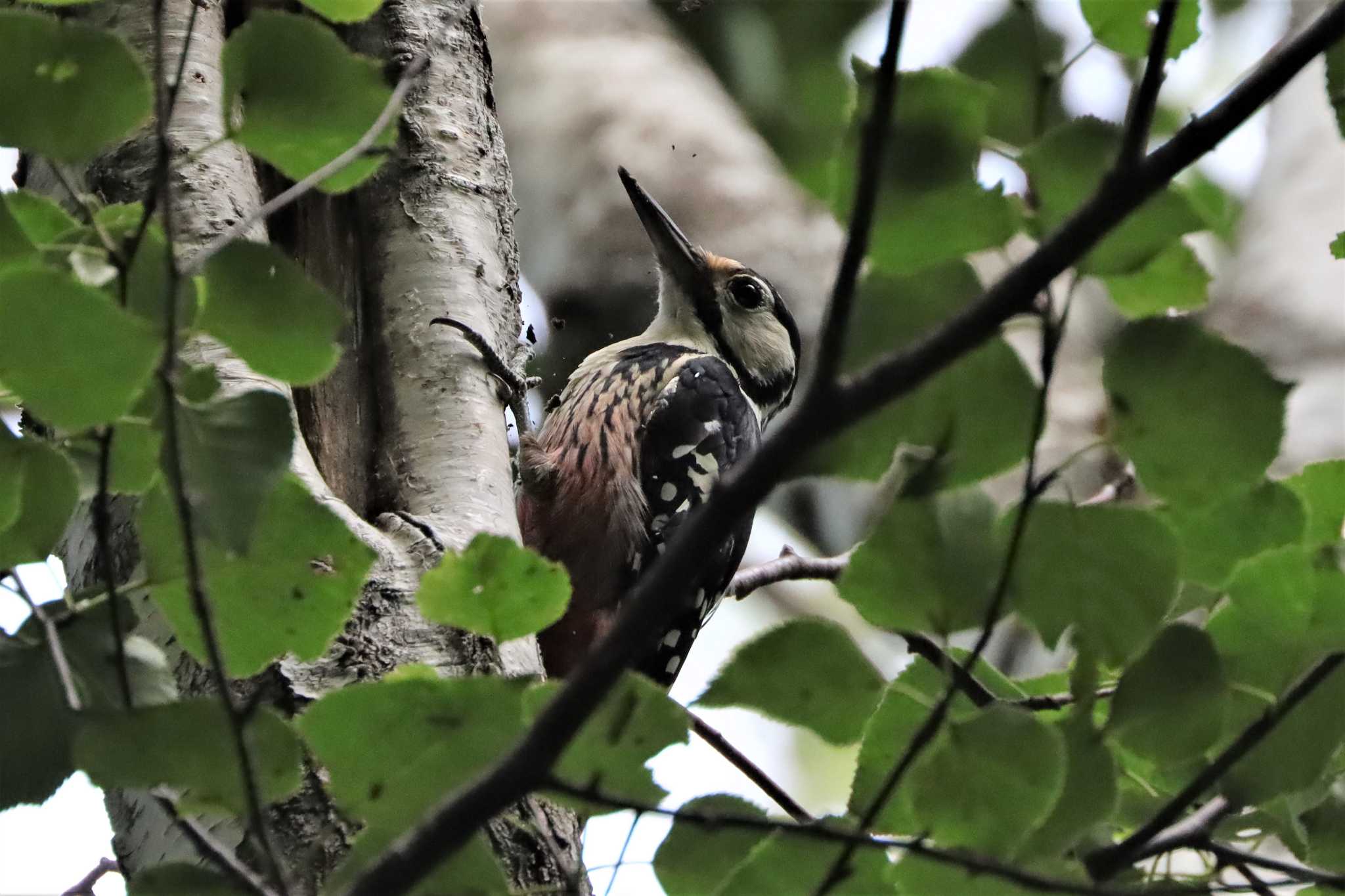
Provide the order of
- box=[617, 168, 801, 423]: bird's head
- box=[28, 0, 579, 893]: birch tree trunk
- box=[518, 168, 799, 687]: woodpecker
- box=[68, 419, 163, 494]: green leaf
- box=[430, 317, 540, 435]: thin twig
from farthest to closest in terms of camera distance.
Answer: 1. box=[617, 168, 801, 423]: bird's head
2. box=[518, 168, 799, 687]: woodpecker
3. box=[430, 317, 540, 435]: thin twig
4. box=[28, 0, 579, 893]: birch tree trunk
5. box=[68, 419, 163, 494]: green leaf

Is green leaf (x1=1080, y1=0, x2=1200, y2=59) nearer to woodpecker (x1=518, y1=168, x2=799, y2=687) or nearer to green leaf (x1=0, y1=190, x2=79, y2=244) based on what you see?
green leaf (x1=0, y1=190, x2=79, y2=244)

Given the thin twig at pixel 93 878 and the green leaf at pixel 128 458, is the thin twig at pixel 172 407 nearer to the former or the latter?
the green leaf at pixel 128 458

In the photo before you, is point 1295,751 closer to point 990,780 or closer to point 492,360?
point 990,780

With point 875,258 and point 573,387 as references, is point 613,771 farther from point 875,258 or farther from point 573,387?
point 573,387

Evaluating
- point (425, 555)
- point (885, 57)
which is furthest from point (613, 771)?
point (425, 555)

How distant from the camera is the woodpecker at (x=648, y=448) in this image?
7.68 ft

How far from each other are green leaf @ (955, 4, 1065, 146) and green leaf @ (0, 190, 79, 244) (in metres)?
0.47

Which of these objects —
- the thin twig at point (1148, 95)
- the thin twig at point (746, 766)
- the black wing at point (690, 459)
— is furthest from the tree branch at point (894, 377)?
the black wing at point (690, 459)

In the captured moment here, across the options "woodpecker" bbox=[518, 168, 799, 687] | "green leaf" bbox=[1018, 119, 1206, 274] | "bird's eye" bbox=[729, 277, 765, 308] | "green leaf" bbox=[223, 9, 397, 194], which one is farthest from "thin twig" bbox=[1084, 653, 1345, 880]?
"bird's eye" bbox=[729, 277, 765, 308]

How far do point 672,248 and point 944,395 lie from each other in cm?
253

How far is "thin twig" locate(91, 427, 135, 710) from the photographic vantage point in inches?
23.2

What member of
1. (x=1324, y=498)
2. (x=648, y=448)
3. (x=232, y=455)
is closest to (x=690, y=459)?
(x=648, y=448)

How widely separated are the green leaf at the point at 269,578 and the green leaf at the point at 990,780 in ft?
1.01

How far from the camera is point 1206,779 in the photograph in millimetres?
605
